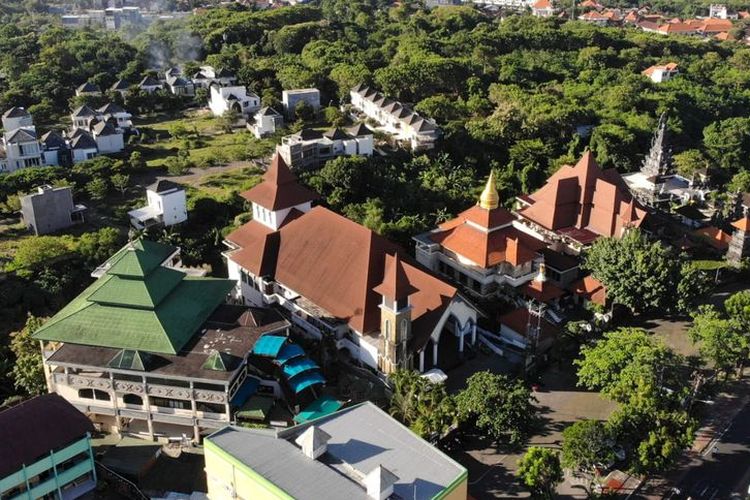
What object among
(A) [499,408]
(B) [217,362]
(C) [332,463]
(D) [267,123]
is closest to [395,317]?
(A) [499,408]

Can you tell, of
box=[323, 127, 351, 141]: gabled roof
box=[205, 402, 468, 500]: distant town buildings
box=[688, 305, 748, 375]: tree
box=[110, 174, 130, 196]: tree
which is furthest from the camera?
box=[323, 127, 351, 141]: gabled roof

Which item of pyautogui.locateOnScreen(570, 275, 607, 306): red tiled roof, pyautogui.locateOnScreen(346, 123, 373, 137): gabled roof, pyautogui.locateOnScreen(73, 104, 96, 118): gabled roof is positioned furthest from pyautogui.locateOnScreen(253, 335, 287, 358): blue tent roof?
pyautogui.locateOnScreen(73, 104, 96, 118): gabled roof

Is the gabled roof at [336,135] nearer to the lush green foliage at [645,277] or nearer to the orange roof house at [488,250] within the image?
the orange roof house at [488,250]

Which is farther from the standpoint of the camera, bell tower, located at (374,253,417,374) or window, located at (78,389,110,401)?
bell tower, located at (374,253,417,374)

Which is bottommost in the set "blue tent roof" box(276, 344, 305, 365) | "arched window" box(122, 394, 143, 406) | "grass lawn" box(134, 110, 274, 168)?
"arched window" box(122, 394, 143, 406)

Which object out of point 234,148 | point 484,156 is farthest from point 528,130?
point 234,148

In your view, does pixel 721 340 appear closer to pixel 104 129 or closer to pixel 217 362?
pixel 217 362

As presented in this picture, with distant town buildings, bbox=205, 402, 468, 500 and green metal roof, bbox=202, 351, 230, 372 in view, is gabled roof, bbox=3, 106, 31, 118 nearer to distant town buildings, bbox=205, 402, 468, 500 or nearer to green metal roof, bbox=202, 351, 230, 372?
green metal roof, bbox=202, 351, 230, 372

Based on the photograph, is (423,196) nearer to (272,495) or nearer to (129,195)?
(129,195)
